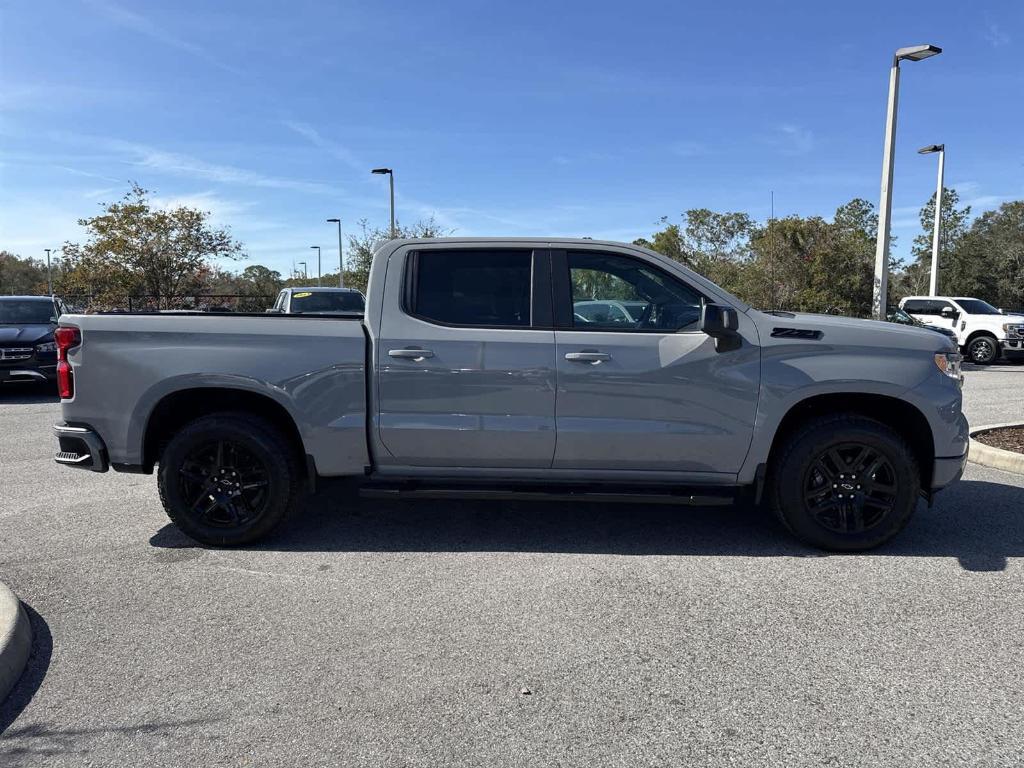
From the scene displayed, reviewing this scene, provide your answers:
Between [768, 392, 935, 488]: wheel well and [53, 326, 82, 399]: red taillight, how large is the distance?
4322 mm

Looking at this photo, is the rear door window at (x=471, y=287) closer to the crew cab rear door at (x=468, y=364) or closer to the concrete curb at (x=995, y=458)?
the crew cab rear door at (x=468, y=364)

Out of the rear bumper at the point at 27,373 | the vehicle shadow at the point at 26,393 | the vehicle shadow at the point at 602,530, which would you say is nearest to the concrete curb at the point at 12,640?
the vehicle shadow at the point at 602,530

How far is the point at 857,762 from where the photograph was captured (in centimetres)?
268

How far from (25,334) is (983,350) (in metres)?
20.5

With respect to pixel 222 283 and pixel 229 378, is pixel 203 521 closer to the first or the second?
pixel 229 378

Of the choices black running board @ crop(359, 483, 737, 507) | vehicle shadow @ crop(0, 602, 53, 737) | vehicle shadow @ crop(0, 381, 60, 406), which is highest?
black running board @ crop(359, 483, 737, 507)

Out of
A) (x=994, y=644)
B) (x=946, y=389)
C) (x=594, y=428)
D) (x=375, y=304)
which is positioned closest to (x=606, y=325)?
(x=594, y=428)

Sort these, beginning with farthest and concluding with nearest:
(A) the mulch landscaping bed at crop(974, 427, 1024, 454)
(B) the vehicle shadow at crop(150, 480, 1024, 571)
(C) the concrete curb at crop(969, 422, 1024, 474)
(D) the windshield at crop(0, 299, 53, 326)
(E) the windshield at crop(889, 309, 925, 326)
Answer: (E) the windshield at crop(889, 309, 925, 326), (D) the windshield at crop(0, 299, 53, 326), (A) the mulch landscaping bed at crop(974, 427, 1024, 454), (C) the concrete curb at crop(969, 422, 1024, 474), (B) the vehicle shadow at crop(150, 480, 1024, 571)

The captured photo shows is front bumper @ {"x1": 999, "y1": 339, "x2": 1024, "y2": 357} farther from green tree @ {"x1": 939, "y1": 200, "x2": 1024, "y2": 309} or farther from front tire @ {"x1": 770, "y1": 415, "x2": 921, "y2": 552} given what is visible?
green tree @ {"x1": 939, "y1": 200, "x2": 1024, "y2": 309}

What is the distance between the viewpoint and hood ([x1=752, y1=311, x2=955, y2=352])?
15.4 ft

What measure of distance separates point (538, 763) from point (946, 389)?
3464 mm

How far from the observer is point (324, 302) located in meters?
15.3

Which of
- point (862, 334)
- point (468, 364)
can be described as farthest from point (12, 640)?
point (862, 334)

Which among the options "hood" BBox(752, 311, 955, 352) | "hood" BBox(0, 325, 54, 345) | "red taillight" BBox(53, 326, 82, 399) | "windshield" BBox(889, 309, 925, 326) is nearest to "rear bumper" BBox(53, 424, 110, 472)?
"red taillight" BBox(53, 326, 82, 399)
